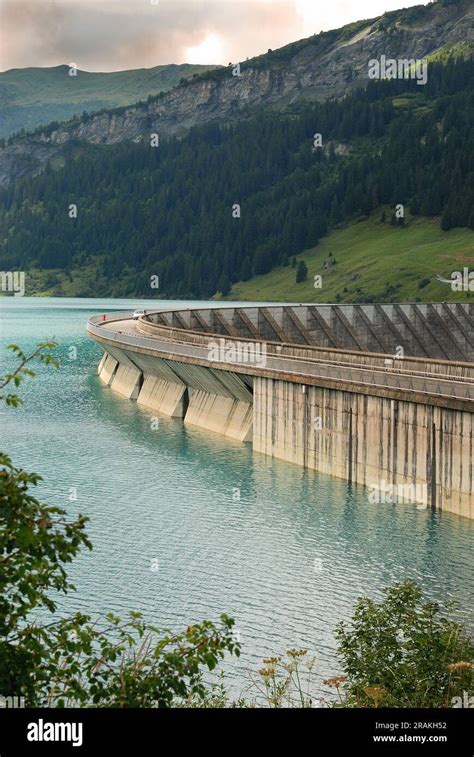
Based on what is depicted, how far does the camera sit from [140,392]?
7062 cm

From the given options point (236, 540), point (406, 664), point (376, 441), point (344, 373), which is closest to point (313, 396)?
point (344, 373)

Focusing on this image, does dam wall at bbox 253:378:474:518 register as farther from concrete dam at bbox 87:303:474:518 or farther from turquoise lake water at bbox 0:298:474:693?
turquoise lake water at bbox 0:298:474:693

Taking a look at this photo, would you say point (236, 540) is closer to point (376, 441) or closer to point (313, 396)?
point (376, 441)

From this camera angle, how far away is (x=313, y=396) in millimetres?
42969

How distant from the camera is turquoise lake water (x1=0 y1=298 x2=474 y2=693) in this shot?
2541cm

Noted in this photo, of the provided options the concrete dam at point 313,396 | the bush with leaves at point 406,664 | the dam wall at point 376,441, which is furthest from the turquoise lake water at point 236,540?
the bush with leaves at point 406,664

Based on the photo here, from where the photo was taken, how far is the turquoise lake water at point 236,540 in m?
25.4

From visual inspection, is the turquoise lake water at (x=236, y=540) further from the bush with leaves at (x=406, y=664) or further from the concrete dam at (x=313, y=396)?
the bush with leaves at (x=406, y=664)

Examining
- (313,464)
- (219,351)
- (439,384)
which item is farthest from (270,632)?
(219,351)

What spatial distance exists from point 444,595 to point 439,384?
1171 cm

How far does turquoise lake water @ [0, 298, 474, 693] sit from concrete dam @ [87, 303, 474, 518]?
1029 millimetres

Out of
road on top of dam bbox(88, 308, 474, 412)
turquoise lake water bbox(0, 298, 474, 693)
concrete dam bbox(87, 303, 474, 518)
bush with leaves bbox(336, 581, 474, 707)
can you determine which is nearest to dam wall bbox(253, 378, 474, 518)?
concrete dam bbox(87, 303, 474, 518)

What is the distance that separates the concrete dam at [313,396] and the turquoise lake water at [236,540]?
40.5 inches
